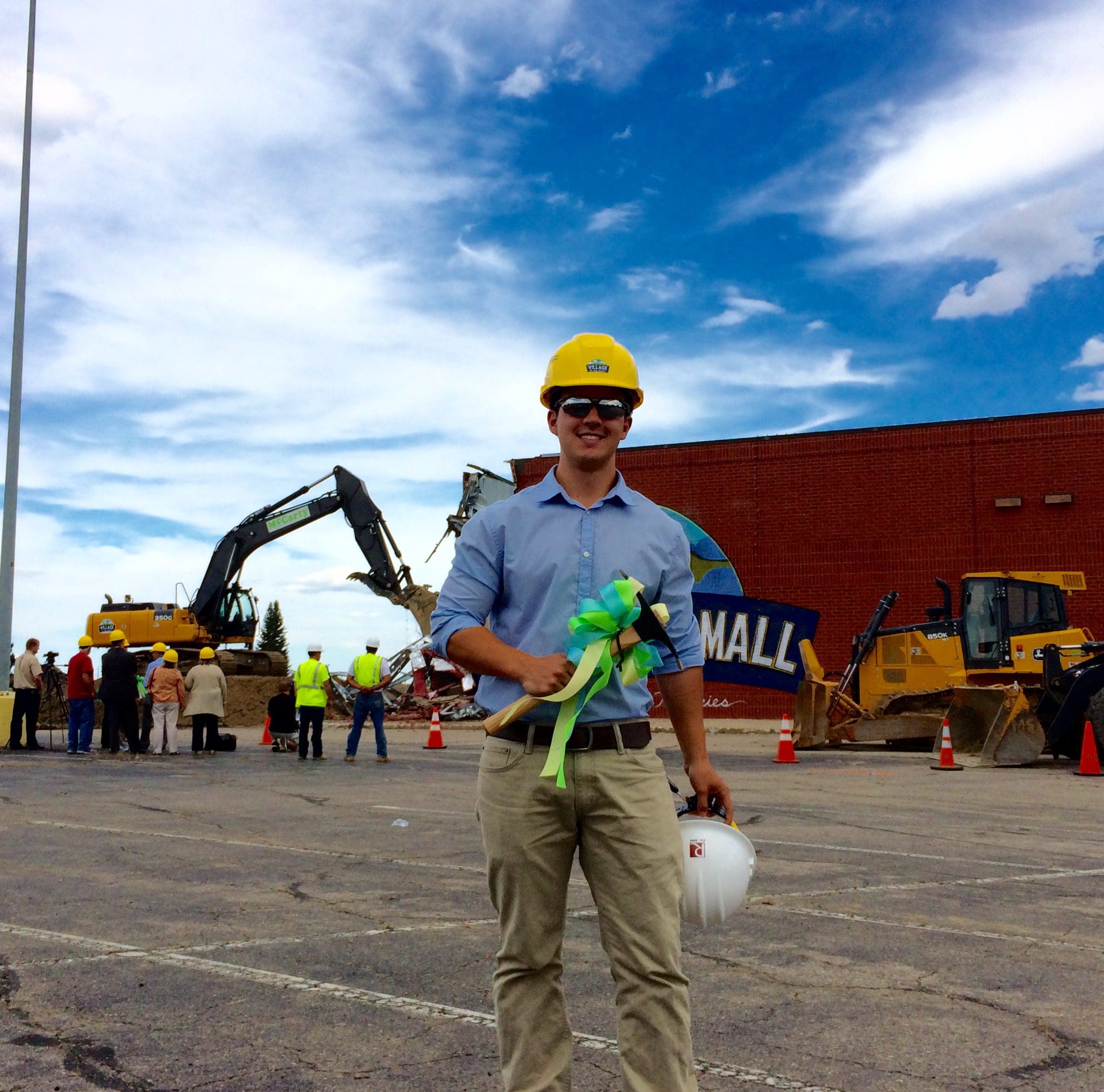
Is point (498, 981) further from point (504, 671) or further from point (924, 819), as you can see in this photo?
point (924, 819)

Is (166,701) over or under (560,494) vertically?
under

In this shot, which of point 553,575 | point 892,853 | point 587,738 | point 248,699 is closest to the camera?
point 587,738

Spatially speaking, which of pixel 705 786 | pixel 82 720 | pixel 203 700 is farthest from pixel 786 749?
pixel 705 786

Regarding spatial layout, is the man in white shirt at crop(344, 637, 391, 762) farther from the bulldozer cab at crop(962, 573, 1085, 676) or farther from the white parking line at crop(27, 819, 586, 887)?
the bulldozer cab at crop(962, 573, 1085, 676)

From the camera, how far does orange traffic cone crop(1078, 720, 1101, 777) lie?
15.6 metres

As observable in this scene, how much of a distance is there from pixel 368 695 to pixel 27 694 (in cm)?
734

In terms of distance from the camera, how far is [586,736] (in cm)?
304

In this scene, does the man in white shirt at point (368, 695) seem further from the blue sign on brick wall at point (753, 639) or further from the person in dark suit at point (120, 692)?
the blue sign on brick wall at point (753, 639)

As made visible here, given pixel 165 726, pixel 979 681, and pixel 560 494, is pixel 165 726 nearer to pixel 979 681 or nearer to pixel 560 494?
pixel 979 681

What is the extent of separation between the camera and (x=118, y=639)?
18.9 meters

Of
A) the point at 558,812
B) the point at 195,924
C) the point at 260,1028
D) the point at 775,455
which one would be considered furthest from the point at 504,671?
the point at 775,455

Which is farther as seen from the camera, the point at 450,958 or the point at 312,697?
the point at 312,697

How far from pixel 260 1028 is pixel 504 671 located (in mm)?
2161

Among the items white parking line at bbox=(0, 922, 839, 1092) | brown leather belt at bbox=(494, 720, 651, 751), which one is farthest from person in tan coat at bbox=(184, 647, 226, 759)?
brown leather belt at bbox=(494, 720, 651, 751)
